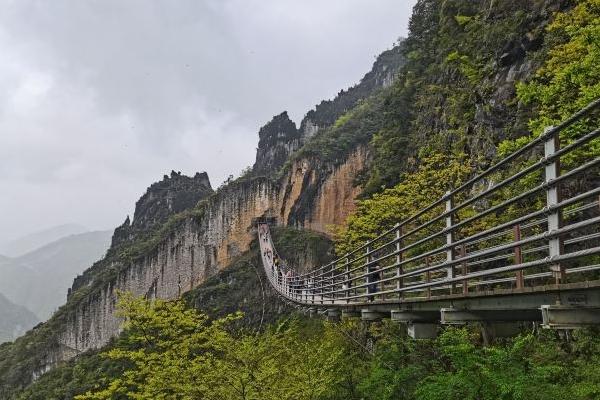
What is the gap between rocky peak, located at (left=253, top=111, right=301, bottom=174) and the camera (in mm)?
82688

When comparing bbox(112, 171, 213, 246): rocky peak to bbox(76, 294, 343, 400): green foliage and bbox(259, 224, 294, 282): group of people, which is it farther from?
bbox(76, 294, 343, 400): green foliage

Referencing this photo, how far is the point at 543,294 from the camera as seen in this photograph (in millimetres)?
3236

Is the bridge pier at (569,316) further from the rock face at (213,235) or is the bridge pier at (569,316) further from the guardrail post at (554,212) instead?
the rock face at (213,235)

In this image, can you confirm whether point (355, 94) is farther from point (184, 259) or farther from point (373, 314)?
point (373, 314)

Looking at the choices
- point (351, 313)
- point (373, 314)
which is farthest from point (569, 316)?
point (351, 313)

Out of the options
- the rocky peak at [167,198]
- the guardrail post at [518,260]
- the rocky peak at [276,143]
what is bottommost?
the guardrail post at [518,260]

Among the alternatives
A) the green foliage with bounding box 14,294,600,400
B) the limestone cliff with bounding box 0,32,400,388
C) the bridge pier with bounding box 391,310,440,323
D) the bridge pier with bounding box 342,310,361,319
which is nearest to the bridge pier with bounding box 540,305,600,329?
the bridge pier with bounding box 391,310,440,323

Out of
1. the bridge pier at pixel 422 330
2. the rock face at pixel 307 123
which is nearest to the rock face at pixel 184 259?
the rock face at pixel 307 123

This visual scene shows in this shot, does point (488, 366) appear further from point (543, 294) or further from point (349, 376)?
point (349, 376)

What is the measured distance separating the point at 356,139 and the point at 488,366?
39.9m

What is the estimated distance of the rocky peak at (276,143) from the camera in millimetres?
82688

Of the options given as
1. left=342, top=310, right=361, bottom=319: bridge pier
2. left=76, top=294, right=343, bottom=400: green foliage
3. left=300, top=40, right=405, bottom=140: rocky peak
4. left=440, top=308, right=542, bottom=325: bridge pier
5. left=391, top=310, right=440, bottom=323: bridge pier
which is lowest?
left=76, top=294, right=343, bottom=400: green foliage

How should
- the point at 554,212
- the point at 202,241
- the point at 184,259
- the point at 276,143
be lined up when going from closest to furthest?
the point at 554,212, the point at 202,241, the point at 184,259, the point at 276,143

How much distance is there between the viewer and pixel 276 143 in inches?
3310
